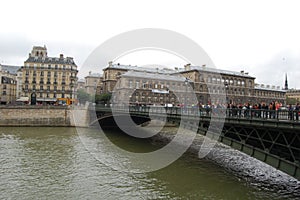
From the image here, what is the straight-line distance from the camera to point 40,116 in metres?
51.8

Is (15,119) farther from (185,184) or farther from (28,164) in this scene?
(185,184)

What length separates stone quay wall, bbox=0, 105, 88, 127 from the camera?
49812 millimetres

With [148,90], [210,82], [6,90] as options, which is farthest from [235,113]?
[6,90]

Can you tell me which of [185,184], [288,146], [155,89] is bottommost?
[185,184]

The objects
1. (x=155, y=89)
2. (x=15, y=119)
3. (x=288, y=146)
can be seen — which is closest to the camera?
(x=288, y=146)

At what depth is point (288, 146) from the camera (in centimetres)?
1367

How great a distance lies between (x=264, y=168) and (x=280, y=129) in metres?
8.16

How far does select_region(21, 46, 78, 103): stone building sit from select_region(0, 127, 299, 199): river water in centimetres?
5670

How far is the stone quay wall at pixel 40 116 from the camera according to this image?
1961 inches

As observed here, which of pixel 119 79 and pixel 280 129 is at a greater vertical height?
pixel 119 79

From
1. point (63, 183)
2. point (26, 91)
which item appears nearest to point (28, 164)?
point (63, 183)

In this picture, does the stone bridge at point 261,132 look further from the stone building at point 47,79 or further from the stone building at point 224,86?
the stone building at point 224,86

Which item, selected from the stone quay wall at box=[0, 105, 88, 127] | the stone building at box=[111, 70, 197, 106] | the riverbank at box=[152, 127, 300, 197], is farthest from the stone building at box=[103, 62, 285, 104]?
the riverbank at box=[152, 127, 300, 197]

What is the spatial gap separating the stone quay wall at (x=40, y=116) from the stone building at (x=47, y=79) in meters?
27.5
